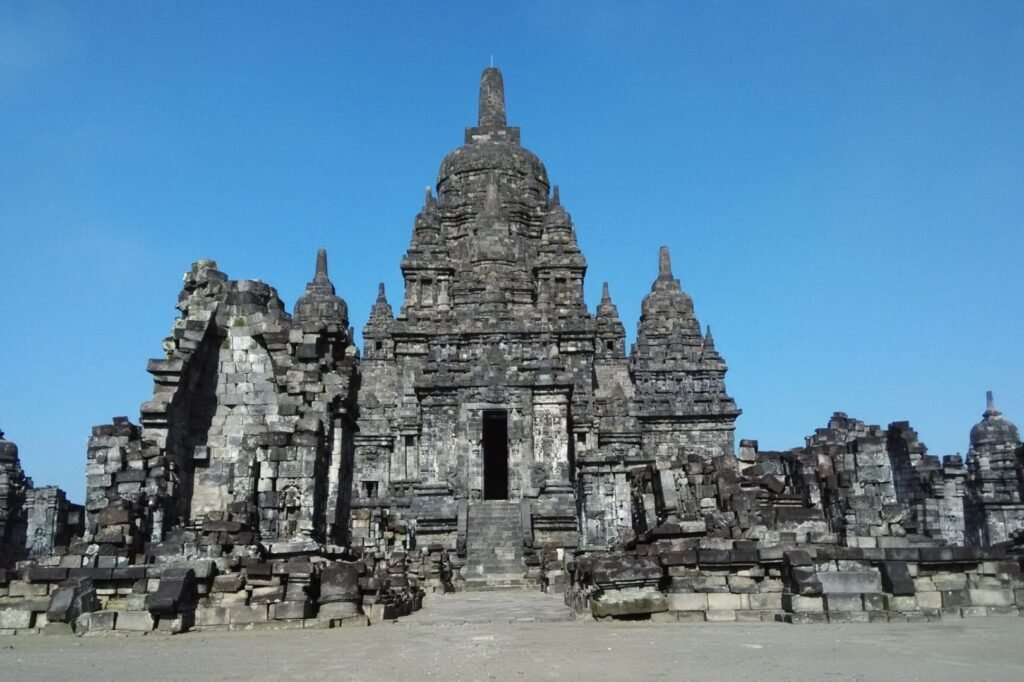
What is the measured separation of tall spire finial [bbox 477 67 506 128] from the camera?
4669cm

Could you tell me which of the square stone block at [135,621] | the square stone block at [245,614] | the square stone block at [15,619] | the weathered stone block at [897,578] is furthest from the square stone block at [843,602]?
the square stone block at [15,619]

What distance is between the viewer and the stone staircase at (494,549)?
21.7 metres

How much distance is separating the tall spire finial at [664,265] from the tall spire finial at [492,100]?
1090 centimetres

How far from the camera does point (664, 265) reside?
47.2 metres

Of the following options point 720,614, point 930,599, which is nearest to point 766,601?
point 720,614

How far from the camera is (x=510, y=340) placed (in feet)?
112

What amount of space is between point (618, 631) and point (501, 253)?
100 feet

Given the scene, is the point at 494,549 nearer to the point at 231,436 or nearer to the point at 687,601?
the point at 231,436

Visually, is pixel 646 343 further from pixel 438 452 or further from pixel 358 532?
pixel 358 532

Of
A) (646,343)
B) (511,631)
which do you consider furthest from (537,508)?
(646,343)

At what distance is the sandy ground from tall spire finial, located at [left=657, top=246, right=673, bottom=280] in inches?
1456

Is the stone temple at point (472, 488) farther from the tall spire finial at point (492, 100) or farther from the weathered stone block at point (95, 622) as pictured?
the tall spire finial at point (492, 100)

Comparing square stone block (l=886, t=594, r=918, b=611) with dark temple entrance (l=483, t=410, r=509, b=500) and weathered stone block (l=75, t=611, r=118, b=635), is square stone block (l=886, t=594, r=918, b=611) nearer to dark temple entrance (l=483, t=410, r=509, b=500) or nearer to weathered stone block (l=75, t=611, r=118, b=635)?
weathered stone block (l=75, t=611, r=118, b=635)

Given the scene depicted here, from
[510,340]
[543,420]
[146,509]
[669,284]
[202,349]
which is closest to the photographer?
[146,509]
